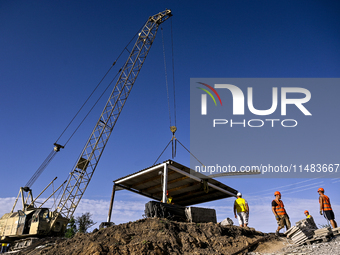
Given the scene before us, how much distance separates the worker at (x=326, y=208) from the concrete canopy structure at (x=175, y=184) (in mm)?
8469

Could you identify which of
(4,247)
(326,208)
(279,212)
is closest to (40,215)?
(4,247)

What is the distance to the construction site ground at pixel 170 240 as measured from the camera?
32.0 feet

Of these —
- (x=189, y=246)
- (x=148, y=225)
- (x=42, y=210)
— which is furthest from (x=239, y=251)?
(x=42, y=210)

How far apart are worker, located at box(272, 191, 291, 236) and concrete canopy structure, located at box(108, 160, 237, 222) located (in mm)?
6667

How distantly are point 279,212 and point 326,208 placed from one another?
1.89m

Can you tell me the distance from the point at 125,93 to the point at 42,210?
17.2 metres

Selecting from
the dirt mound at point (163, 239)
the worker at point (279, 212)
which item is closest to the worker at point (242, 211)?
the dirt mound at point (163, 239)

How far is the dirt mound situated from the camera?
9742mm

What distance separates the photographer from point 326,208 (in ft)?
36.0

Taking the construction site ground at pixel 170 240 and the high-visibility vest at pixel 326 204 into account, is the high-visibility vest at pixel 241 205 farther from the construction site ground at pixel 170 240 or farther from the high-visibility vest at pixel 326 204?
the high-visibility vest at pixel 326 204

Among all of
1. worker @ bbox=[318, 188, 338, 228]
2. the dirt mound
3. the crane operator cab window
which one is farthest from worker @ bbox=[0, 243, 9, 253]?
worker @ bbox=[318, 188, 338, 228]

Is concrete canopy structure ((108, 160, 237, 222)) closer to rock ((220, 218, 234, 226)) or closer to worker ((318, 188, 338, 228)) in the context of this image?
rock ((220, 218, 234, 226))

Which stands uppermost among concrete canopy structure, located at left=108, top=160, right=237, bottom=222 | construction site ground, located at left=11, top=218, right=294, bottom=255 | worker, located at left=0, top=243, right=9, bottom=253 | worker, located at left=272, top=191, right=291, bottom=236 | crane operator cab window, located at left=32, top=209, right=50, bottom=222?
concrete canopy structure, located at left=108, top=160, right=237, bottom=222

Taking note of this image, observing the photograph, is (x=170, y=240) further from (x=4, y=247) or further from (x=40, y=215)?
(x=4, y=247)
